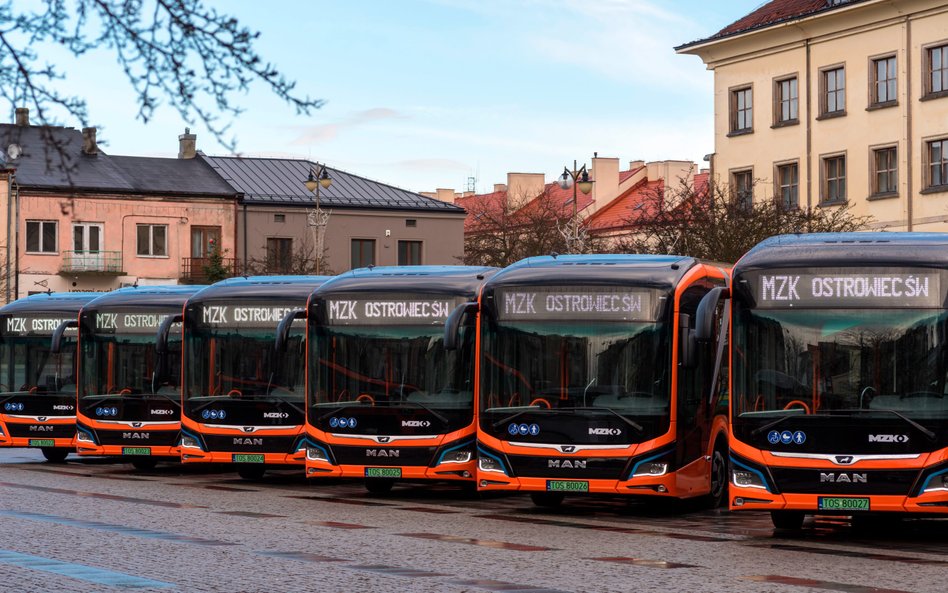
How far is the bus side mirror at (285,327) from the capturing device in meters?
22.5

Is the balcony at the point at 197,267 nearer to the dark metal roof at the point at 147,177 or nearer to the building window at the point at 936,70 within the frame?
the dark metal roof at the point at 147,177

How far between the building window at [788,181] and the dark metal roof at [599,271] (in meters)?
35.1

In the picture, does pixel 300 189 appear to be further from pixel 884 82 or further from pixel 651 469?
pixel 651 469

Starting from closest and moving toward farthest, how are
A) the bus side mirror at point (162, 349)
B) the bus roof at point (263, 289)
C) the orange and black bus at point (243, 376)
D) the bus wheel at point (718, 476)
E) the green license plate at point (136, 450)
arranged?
the bus wheel at point (718, 476) → the orange and black bus at point (243, 376) → the bus roof at point (263, 289) → the bus side mirror at point (162, 349) → the green license plate at point (136, 450)

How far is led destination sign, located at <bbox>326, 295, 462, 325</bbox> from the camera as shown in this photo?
21828 mm

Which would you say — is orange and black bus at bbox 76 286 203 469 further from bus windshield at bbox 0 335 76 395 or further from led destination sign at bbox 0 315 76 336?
A: led destination sign at bbox 0 315 76 336

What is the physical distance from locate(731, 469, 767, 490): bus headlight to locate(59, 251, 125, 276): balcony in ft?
190

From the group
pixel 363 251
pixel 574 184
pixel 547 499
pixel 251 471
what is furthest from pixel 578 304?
pixel 363 251

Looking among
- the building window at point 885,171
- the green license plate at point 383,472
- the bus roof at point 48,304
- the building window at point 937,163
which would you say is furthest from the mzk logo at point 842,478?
the building window at point 885,171

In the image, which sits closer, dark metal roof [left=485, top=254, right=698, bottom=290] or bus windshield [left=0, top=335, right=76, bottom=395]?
dark metal roof [left=485, top=254, right=698, bottom=290]

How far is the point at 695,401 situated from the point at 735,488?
2715mm

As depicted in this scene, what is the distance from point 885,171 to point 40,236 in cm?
3575

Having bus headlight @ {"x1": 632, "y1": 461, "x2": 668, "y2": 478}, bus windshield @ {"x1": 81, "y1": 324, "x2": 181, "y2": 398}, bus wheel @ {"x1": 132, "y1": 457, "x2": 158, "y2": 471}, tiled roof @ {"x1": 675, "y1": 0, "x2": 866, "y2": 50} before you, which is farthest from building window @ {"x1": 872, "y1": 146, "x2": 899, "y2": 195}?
bus headlight @ {"x1": 632, "y1": 461, "x2": 668, "y2": 478}

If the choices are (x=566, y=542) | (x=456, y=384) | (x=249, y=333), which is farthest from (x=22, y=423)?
(x=566, y=542)
